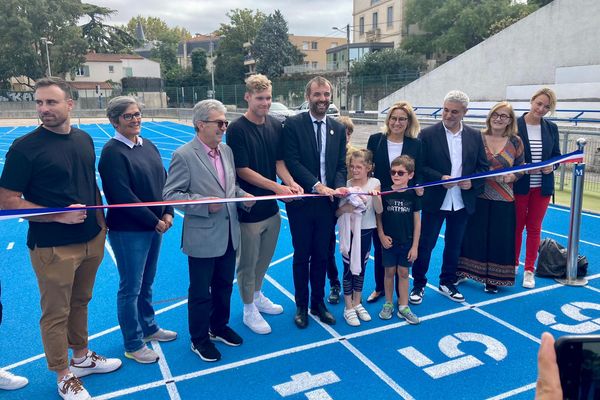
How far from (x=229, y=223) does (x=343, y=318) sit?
1647 millimetres

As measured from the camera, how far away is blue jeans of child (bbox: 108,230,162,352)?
3732 millimetres

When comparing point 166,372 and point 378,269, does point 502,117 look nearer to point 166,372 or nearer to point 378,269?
point 378,269

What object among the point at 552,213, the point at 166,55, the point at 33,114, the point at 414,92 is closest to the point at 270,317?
the point at 552,213

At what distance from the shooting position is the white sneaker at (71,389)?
3.38 m

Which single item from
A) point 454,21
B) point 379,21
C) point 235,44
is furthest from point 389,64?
point 235,44

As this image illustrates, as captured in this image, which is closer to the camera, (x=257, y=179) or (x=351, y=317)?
(x=257, y=179)

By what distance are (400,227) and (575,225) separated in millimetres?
2308

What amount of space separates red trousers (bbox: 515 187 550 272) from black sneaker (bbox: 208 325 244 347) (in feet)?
11.2

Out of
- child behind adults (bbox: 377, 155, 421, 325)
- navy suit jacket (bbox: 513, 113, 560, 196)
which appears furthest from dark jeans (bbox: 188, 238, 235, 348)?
navy suit jacket (bbox: 513, 113, 560, 196)

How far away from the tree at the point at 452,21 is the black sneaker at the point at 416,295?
39.5 meters

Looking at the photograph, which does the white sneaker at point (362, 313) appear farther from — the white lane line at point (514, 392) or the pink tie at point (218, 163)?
the pink tie at point (218, 163)

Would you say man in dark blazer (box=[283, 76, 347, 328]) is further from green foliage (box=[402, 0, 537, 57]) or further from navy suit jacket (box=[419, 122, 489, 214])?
green foliage (box=[402, 0, 537, 57])

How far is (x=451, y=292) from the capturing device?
522cm

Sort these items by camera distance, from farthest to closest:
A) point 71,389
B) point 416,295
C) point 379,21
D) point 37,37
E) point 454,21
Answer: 1. point 379,21
2. point 37,37
3. point 454,21
4. point 416,295
5. point 71,389
